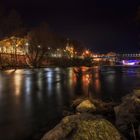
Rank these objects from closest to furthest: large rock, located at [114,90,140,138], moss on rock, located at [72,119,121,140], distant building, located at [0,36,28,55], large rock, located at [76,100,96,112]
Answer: moss on rock, located at [72,119,121,140] < large rock, located at [114,90,140,138] < large rock, located at [76,100,96,112] < distant building, located at [0,36,28,55]

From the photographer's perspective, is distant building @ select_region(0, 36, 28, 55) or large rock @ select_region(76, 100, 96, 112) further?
distant building @ select_region(0, 36, 28, 55)

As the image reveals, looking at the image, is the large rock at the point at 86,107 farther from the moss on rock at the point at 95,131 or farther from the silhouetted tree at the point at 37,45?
the silhouetted tree at the point at 37,45

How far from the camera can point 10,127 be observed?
14000mm

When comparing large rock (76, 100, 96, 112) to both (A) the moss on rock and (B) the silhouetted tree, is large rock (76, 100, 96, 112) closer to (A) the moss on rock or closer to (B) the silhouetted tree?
(A) the moss on rock

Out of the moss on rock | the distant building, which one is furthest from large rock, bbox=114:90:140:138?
Answer: the distant building

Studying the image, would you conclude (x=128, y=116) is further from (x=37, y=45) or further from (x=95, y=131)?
(x=37, y=45)

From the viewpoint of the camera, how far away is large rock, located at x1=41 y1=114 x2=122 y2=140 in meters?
7.95

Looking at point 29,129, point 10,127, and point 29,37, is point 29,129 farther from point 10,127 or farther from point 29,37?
point 29,37

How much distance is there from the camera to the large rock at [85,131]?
7.95m

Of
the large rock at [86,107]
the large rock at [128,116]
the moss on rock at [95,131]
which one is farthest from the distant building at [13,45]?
the moss on rock at [95,131]

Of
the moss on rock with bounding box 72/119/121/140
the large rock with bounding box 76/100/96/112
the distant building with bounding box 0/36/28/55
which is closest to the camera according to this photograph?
the moss on rock with bounding box 72/119/121/140

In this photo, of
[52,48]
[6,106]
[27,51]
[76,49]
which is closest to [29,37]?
[27,51]

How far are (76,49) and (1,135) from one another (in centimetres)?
16751

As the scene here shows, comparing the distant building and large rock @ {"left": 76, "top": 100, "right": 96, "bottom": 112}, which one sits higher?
the distant building
